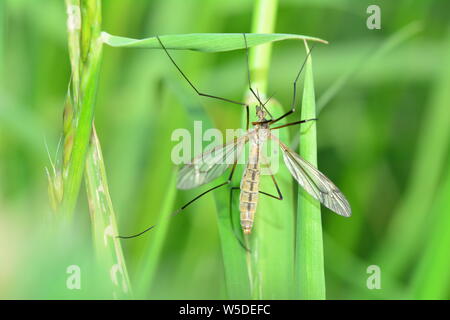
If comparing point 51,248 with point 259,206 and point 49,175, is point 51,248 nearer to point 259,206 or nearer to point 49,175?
point 49,175

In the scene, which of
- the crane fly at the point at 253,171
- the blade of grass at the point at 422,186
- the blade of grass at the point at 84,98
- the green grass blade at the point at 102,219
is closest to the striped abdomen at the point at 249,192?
the crane fly at the point at 253,171

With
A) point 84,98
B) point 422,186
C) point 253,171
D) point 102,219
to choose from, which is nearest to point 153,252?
point 102,219

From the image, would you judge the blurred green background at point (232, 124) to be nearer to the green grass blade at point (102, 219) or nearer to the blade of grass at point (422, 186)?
the blade of grass at point (422, 186)

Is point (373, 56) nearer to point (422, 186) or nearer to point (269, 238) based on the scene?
point (422, 186)

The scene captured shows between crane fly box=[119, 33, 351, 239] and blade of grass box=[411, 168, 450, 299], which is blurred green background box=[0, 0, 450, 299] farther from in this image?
crane fly box=[119, 33, 351, 239]

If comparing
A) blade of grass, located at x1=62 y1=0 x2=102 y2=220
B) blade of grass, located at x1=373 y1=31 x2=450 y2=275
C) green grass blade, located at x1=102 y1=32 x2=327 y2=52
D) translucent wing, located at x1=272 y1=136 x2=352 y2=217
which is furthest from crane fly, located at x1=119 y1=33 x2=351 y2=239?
blade of grass, located at x1=373 y1=31 x2=450 y2=275

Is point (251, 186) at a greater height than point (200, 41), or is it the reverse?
point (200, 41)
